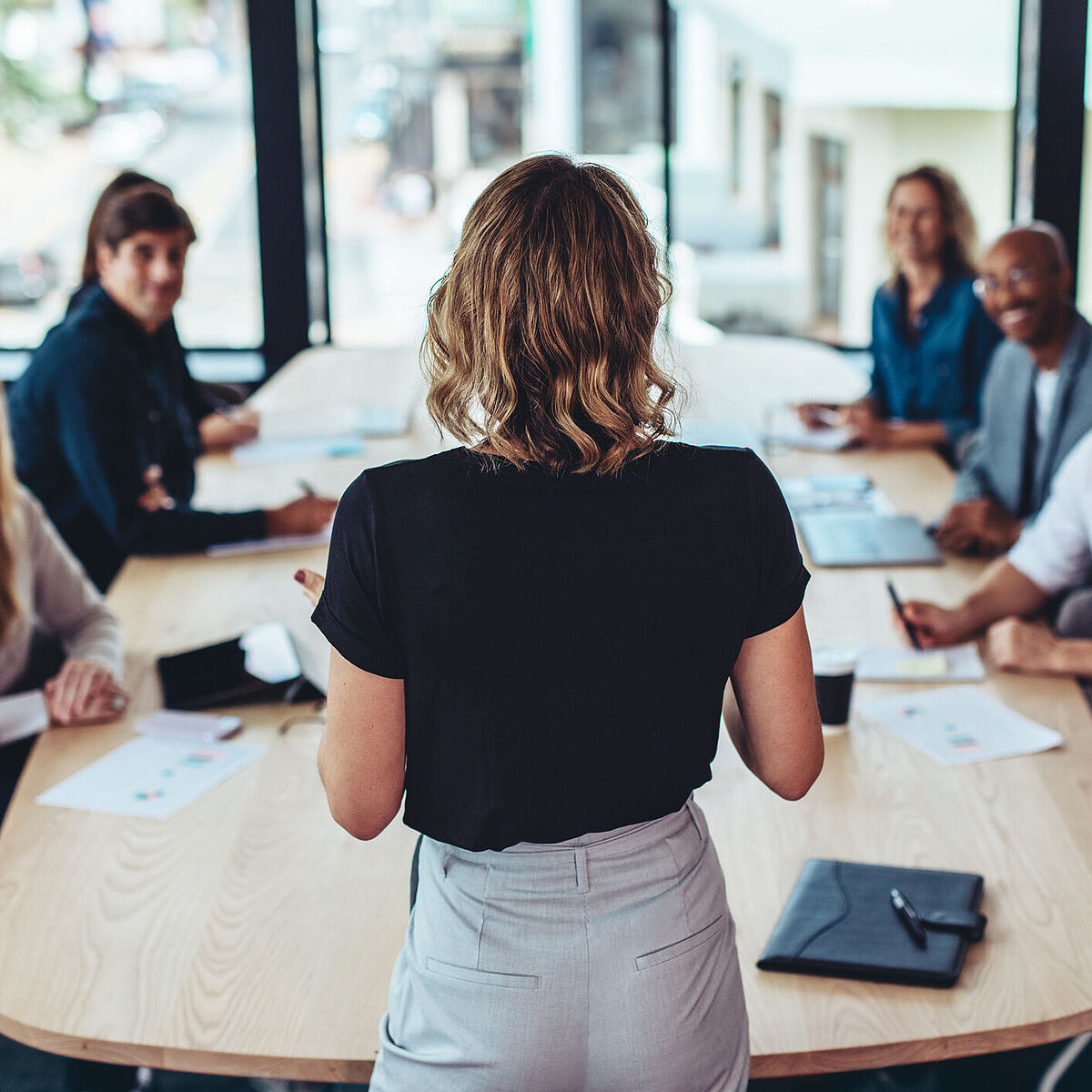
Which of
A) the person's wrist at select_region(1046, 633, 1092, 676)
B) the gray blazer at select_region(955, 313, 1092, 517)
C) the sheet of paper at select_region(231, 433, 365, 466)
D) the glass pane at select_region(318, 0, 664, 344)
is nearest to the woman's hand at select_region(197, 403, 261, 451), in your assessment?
the sheet of paper at select_region(231, 433, 365, 466)

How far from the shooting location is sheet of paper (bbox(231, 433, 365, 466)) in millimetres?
3258

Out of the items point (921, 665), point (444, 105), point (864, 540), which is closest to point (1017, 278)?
point (864, 540)

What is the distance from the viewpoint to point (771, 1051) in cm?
118

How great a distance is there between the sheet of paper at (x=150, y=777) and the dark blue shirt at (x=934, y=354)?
2378 millimetres

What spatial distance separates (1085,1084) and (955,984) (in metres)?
0.98

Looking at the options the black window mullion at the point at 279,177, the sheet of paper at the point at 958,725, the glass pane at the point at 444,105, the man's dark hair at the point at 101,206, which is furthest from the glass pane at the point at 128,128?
the sheet of paper at the point at 958,725

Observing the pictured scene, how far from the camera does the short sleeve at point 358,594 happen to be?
1017 millimetres

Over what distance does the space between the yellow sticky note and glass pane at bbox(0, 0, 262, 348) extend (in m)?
3.92

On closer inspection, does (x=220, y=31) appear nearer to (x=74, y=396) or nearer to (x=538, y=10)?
(x=538, y=10)

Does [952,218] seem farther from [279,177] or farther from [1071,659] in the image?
[279,177]

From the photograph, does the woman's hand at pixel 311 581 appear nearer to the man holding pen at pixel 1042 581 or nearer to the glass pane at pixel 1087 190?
the man holding pen at pixel 1042 581

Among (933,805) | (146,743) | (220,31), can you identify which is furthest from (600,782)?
(220,31)

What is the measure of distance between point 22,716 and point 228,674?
29 centimetres

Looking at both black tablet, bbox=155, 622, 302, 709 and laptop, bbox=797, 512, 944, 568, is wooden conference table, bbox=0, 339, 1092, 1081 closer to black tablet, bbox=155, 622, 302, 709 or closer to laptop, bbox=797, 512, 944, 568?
black tablet, bbox=155, 622, 302, 709
